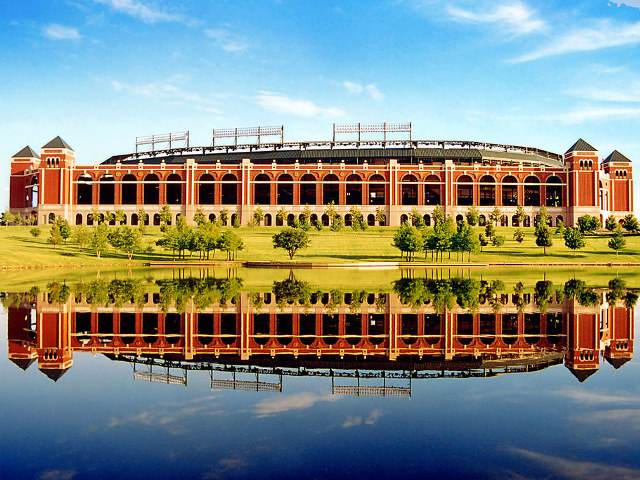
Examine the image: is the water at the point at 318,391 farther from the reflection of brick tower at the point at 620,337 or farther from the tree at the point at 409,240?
the tree at the point at 409,240

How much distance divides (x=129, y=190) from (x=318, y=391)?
10948cm

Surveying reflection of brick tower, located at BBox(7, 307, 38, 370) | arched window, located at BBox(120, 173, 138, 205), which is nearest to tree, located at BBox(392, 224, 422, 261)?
reflection of brick tower, located at BBox(7, 307, 38, 370)

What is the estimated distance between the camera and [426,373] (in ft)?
54.0

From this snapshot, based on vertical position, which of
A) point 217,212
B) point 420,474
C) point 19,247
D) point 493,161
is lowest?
point 420,474

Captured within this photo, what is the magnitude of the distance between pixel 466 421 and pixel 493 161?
11193 centimetres

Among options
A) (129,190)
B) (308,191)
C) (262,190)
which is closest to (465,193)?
(308,191)

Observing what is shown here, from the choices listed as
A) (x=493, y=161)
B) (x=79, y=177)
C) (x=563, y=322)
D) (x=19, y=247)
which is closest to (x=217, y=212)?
(x=79, y=177)

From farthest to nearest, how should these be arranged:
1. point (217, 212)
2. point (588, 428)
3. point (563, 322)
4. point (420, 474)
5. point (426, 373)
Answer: point (217, 212), point (563, 322), point (426, 373), point (588, 428), point (420, 474)

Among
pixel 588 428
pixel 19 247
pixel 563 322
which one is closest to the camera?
pixel 588 428

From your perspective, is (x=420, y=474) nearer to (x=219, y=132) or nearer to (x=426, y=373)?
(x=426, y=373)

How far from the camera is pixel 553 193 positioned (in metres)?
115

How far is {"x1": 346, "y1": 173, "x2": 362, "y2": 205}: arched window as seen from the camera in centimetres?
11406

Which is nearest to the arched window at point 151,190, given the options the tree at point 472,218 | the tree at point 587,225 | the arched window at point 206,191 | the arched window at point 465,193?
the arched window at point 206,191

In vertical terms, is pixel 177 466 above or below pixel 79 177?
below
